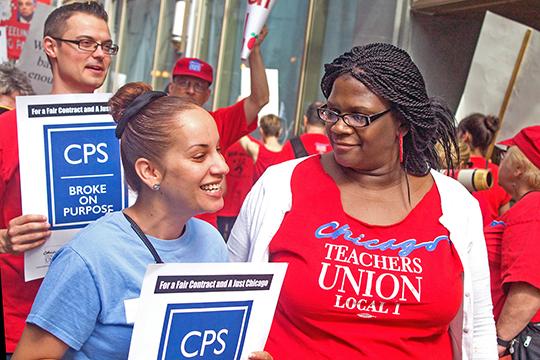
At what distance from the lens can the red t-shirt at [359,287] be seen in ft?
10.1

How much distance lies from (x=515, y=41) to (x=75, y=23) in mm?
5350

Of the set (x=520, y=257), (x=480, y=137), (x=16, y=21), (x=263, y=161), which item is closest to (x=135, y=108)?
(x=520, y=257)

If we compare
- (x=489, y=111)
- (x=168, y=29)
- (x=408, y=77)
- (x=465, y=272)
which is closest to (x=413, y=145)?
(x=408, y=77)

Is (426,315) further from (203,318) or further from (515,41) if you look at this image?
(515,41)

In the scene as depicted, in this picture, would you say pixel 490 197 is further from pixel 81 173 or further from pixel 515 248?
pixel 81 173

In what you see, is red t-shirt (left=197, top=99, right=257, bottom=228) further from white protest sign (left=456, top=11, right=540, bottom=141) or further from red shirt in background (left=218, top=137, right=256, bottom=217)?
white protest sign (left=456, top=11, right=540, bottom=141)

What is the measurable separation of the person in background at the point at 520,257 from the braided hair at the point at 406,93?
0.80 m

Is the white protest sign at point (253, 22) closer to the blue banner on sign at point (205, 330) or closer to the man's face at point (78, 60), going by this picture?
the man's face at point (78, 60)

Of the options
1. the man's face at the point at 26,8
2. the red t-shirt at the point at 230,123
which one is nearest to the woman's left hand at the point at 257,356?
the red t-shirt at the point at 230,123

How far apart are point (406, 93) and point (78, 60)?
53.1 inches

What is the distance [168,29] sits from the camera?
21.4 m

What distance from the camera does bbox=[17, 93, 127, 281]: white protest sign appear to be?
3.28 m

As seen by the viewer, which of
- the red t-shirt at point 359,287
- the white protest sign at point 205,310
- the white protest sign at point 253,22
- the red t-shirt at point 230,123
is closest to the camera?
the white protest sign at point 205,310

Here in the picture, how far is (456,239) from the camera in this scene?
3.26 meters
